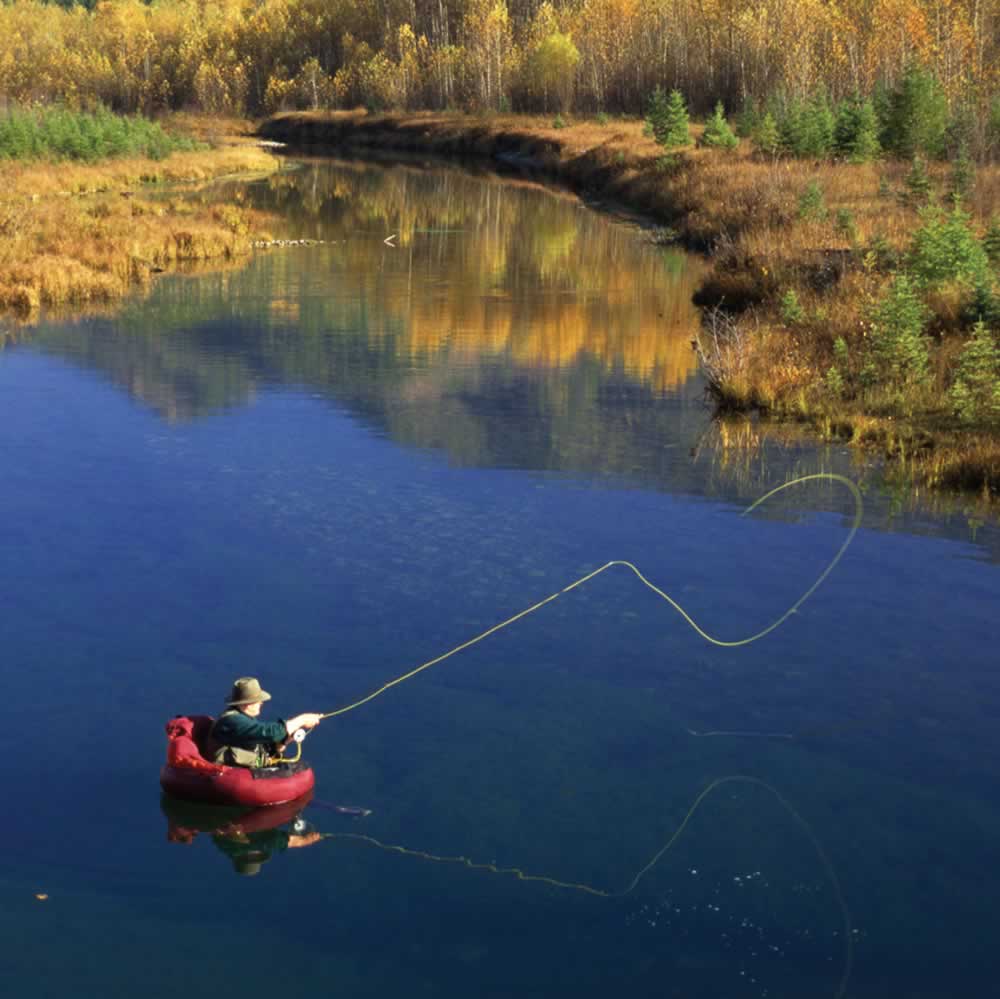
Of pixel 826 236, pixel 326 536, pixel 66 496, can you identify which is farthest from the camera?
pixel 826 236

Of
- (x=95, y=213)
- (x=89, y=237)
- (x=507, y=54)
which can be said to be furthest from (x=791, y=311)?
(x=507, y=54)

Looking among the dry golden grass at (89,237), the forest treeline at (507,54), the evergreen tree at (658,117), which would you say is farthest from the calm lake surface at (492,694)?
the evergreen tree at (658,117)

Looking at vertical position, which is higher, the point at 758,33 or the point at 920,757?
the point at 758,33

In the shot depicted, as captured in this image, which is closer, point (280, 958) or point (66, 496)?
point (280, 958)

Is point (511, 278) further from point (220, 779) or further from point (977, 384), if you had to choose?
point (220, 779)

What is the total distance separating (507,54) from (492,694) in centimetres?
9126

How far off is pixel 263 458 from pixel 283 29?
11598 cm

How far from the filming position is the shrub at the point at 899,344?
16.9 m

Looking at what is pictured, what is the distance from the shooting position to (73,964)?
701cm

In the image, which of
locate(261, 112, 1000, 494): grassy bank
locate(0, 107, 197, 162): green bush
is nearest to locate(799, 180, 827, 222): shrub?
locate(261, 112, 1000, 494): grassy bank

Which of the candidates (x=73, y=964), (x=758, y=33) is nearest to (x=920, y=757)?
(x=73, y=964)

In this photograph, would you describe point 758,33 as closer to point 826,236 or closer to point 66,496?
point 826,236

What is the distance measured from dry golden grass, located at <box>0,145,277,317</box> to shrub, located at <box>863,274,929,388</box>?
15.4 meters

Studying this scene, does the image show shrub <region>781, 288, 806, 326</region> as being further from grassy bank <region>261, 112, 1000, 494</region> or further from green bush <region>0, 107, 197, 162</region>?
green bush <region>0, 107, 197, 162</region>
